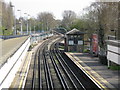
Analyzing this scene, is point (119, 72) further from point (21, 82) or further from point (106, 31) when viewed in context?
point (106, 31)

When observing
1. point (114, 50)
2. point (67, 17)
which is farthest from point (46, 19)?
point (114, 50)


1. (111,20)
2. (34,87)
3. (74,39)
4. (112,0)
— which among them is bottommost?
(34,87)

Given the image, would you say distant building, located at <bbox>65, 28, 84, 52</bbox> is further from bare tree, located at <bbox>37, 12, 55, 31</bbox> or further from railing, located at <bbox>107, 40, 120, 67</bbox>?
bare tree, located at <bbox>37, 12, 55, 31</bbox>

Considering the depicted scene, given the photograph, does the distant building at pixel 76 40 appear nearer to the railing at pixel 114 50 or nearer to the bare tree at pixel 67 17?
the railing at pixel 114 50

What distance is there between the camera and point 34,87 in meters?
15.1

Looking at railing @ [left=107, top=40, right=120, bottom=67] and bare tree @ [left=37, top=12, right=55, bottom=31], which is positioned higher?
bare tree @ [left=37, top=12, right=55, bottom=31]

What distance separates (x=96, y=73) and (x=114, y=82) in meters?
3.08

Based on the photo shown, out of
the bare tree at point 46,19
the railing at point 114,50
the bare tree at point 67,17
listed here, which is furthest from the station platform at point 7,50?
the bare tree at point 67,17

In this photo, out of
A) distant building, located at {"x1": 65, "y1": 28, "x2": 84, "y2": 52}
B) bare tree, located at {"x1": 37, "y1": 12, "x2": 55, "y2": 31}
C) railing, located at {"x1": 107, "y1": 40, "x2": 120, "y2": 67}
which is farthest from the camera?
bare tree, located at {"x1": 37, "y1": 12, "x2": 55, "y2": 31}

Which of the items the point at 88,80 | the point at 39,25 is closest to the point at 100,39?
the point at 88,80

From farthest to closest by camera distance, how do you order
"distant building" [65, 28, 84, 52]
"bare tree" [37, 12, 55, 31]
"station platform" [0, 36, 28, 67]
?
"bare tree" [37, 12, 55, 31] < "distant building" [65, 28, 84, 52] < "station platform" [0, 36, 28, 67]

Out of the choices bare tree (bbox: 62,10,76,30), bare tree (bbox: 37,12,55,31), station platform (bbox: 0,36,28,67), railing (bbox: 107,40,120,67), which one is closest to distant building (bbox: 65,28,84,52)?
station platform (bbox: 0,36,28,67)

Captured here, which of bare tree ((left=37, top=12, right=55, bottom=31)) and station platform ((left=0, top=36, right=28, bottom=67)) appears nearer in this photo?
station platform ((left=0, top=36, right=28, bottom=67))

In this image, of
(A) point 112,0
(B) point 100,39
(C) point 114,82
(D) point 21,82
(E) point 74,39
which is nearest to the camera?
(C) point 114,82
